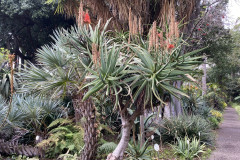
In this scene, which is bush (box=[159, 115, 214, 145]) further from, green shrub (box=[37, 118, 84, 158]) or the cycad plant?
the cycad plant

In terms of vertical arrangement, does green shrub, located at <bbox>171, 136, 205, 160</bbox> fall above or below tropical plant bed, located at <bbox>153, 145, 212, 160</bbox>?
above

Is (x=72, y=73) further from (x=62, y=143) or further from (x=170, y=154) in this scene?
(x=170, y=154)

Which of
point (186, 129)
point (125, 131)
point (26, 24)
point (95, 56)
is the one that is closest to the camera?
point (95, 56)

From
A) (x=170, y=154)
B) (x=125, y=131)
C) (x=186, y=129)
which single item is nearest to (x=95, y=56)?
(x=125, y=131)

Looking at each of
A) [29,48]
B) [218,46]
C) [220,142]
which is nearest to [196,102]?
[220,142]

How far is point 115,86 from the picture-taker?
239 centimetres

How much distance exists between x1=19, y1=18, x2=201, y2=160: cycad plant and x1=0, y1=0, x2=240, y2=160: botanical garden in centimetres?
1

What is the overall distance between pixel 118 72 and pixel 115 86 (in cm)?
18

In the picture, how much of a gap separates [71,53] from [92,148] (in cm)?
187

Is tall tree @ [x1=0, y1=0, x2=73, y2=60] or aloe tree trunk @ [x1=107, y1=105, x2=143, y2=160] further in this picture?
tall tree @ [x1=0, y1=0, x2=73, y2=60]

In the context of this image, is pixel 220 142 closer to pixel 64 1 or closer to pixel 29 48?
pixel 64 1

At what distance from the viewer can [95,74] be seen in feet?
8.04

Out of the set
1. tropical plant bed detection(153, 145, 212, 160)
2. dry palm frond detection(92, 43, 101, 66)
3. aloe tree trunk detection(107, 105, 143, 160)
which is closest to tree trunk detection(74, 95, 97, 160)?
aloe tree trunk detection(107, 105, 143, 160)

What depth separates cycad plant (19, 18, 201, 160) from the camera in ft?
7.93
